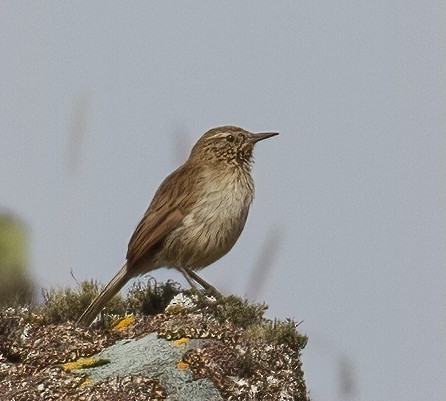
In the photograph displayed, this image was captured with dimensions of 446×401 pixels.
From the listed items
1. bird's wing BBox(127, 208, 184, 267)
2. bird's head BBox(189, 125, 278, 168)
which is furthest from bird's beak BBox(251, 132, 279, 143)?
bird's wing BBox(127, 208, 184, 267)

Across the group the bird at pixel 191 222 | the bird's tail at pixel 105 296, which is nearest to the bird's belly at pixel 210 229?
the bird at pixel 191 222

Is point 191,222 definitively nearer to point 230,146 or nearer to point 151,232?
point 151,232

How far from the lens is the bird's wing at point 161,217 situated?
10.0 metres

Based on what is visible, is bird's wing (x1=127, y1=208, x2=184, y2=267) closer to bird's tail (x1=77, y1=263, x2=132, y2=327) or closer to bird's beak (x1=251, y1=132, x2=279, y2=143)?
bird's tail (x1=77, y1=263, x2=132, y2=327)

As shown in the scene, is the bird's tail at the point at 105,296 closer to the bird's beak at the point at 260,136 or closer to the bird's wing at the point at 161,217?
the bird's wing at the point at 161,217

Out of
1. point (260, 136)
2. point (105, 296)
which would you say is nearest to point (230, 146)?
point (260, 136)

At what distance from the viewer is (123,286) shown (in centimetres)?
950

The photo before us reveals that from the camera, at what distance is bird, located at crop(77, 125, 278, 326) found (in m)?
9.97

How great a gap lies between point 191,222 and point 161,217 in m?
0.28

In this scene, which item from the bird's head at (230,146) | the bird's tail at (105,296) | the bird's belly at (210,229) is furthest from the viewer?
the bird's head at (230,146)

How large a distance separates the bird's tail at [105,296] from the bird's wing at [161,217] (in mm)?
212

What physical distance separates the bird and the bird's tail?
0.02m

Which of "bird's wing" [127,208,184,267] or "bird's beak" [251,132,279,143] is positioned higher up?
"bird's beak" [251,132,279,143]

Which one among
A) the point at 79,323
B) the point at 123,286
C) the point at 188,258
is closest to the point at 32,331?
the point at 79,323
